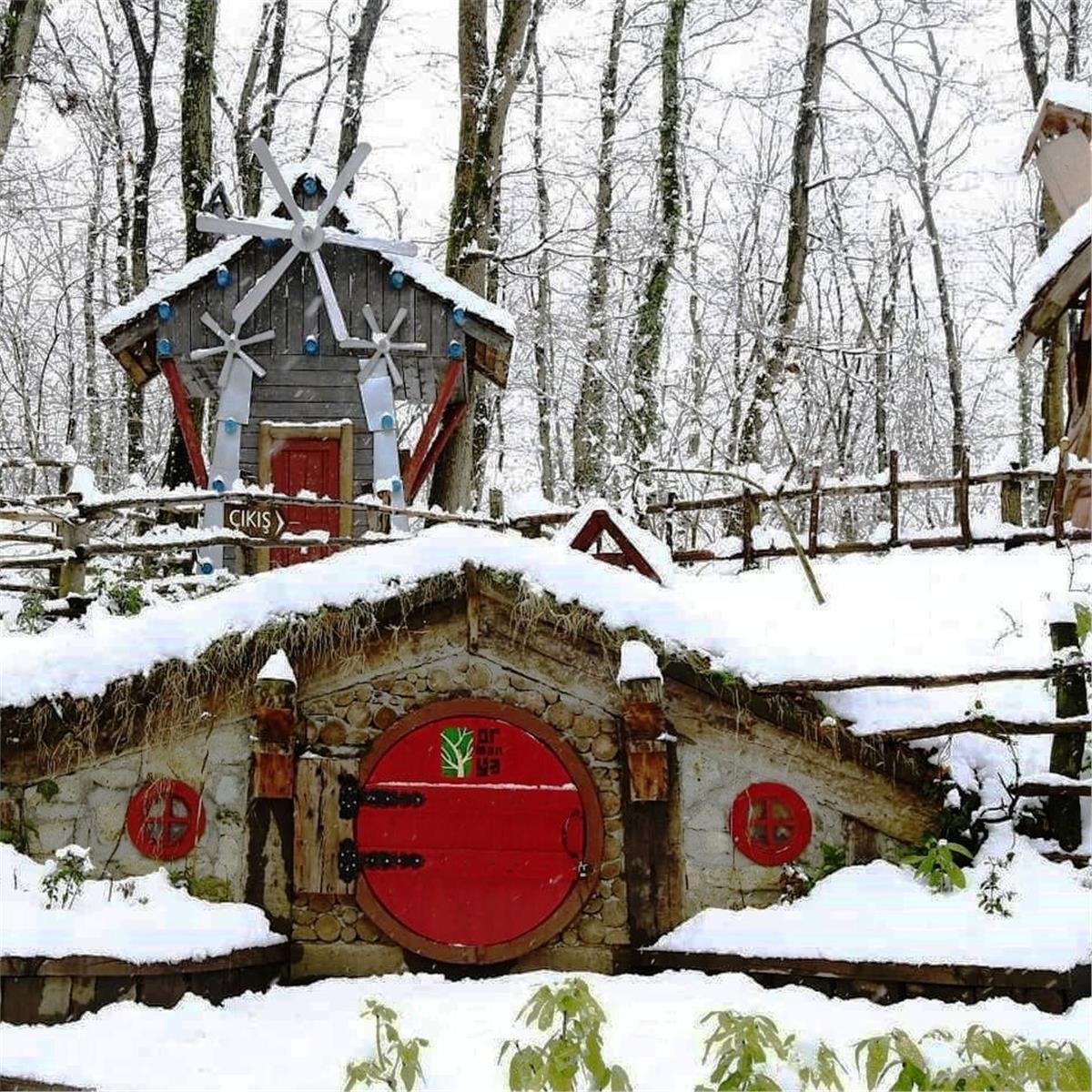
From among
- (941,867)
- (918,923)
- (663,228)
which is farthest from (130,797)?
(663,228)

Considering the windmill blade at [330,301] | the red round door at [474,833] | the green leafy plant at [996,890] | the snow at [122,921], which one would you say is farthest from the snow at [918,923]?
the windmill blade at [330,301]

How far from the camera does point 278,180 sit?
1230 cm

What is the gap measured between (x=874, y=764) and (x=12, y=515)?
5.86 metres

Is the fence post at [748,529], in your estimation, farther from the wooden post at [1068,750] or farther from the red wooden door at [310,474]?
the wooden post at [1068,750]

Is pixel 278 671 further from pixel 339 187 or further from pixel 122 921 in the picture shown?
pixel 339 187

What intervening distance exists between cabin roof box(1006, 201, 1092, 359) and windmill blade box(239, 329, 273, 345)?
7.11 metres

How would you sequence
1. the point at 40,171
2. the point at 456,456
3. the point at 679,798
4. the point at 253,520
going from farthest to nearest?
the point at 40,171 < the point at 456,456 < the point at 253,520 < the point at 679,798

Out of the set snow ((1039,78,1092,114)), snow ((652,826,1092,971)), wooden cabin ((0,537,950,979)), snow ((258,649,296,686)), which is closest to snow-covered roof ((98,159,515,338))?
wooden cabin ((0,537,950,979))

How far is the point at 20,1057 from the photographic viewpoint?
5457 mm

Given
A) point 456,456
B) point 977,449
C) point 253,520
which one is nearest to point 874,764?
point 253,520

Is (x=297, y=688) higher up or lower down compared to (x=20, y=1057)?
higher up

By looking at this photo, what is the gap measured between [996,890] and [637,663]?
2173mm

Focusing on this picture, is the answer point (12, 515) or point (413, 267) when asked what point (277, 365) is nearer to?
point (413, 267)

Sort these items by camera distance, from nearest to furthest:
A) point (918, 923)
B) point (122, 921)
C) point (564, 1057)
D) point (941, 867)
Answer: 1. point (564, 1057)
2. point (918, 923)
3. point (122, 921)
4. point (941, 867)
